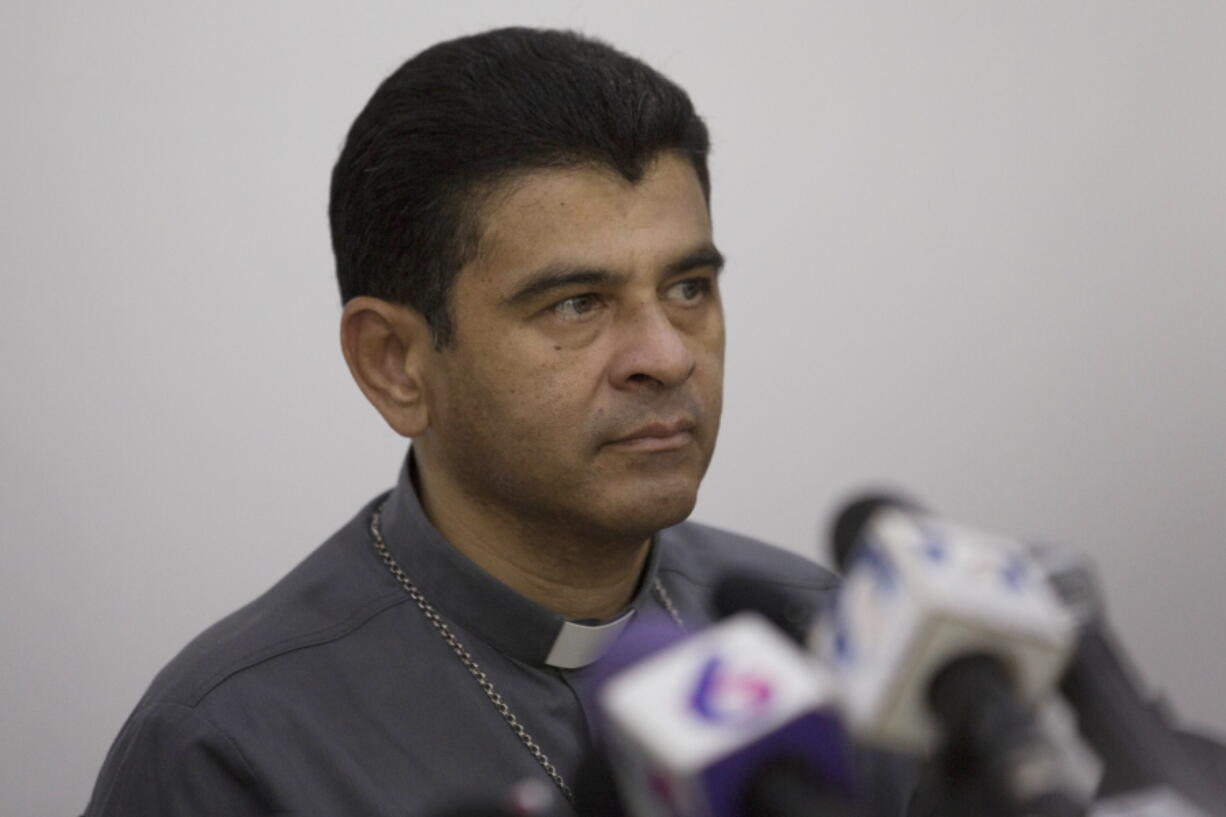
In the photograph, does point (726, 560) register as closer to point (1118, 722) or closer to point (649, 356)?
point (649, 356)

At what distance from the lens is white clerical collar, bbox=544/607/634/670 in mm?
1617

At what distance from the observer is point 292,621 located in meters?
1.61

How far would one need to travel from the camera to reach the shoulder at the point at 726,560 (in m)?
1.97

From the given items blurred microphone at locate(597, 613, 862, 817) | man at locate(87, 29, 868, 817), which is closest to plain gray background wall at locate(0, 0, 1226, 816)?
man at locate(87, 29, 868, 817)

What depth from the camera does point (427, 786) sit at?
58.7 inches

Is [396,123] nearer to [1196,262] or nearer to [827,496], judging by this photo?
[827,496]

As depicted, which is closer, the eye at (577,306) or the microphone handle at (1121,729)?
the microphone handle at (1121,729)

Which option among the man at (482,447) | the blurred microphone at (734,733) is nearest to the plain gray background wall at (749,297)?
the man at (482,447)

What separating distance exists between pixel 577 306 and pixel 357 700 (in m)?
0.49

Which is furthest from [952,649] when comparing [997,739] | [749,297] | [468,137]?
[749,297]

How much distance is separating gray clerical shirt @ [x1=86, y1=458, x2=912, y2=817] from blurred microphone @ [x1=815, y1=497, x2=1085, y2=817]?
2.65ft

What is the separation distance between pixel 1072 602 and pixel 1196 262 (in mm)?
2822

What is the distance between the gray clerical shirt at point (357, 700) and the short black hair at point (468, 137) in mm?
277

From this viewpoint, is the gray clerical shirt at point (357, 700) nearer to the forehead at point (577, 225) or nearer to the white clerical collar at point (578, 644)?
the white clerical collar at point (578, 644)
